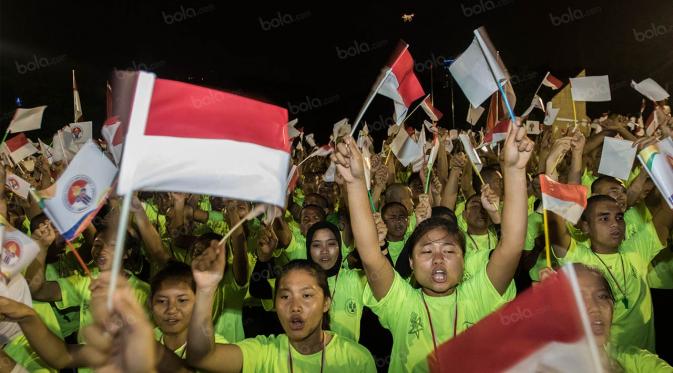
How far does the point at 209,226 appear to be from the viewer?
636 cm

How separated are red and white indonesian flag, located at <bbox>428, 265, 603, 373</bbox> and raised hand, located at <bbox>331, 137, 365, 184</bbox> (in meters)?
1.44

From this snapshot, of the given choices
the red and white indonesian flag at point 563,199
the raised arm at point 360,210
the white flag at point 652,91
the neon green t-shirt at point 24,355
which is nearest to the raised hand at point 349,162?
the raised arm at point 360,210

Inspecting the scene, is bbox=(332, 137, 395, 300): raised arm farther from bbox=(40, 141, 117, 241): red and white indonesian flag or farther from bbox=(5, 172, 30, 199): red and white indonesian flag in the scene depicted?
bbox=(5, 172, 30, 199): red and white indonesian flag

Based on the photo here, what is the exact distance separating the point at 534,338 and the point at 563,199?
1.54 m

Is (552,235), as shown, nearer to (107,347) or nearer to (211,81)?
(107,347)

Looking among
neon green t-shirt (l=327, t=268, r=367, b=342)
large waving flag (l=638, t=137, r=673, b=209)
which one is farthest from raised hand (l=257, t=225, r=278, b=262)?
large waving flag (l=638, t=137, r=673, b=209)

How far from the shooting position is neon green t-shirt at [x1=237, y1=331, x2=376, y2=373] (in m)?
3.07

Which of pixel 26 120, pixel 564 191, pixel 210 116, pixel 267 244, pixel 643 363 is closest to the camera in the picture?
pixel 210 116

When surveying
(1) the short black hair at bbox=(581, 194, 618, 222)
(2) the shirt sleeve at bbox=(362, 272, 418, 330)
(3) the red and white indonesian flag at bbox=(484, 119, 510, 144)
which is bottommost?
(2) the shirt sleeve at bbox=(362, 272, 418, 330)

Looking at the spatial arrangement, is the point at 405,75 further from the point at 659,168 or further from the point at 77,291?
the point at 77,291

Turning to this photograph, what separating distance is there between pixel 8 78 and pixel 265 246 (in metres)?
21.0

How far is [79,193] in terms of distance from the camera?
305cm

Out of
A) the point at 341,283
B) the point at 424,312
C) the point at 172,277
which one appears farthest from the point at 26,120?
the point at 424,312

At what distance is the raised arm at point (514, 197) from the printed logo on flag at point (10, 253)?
265cm
